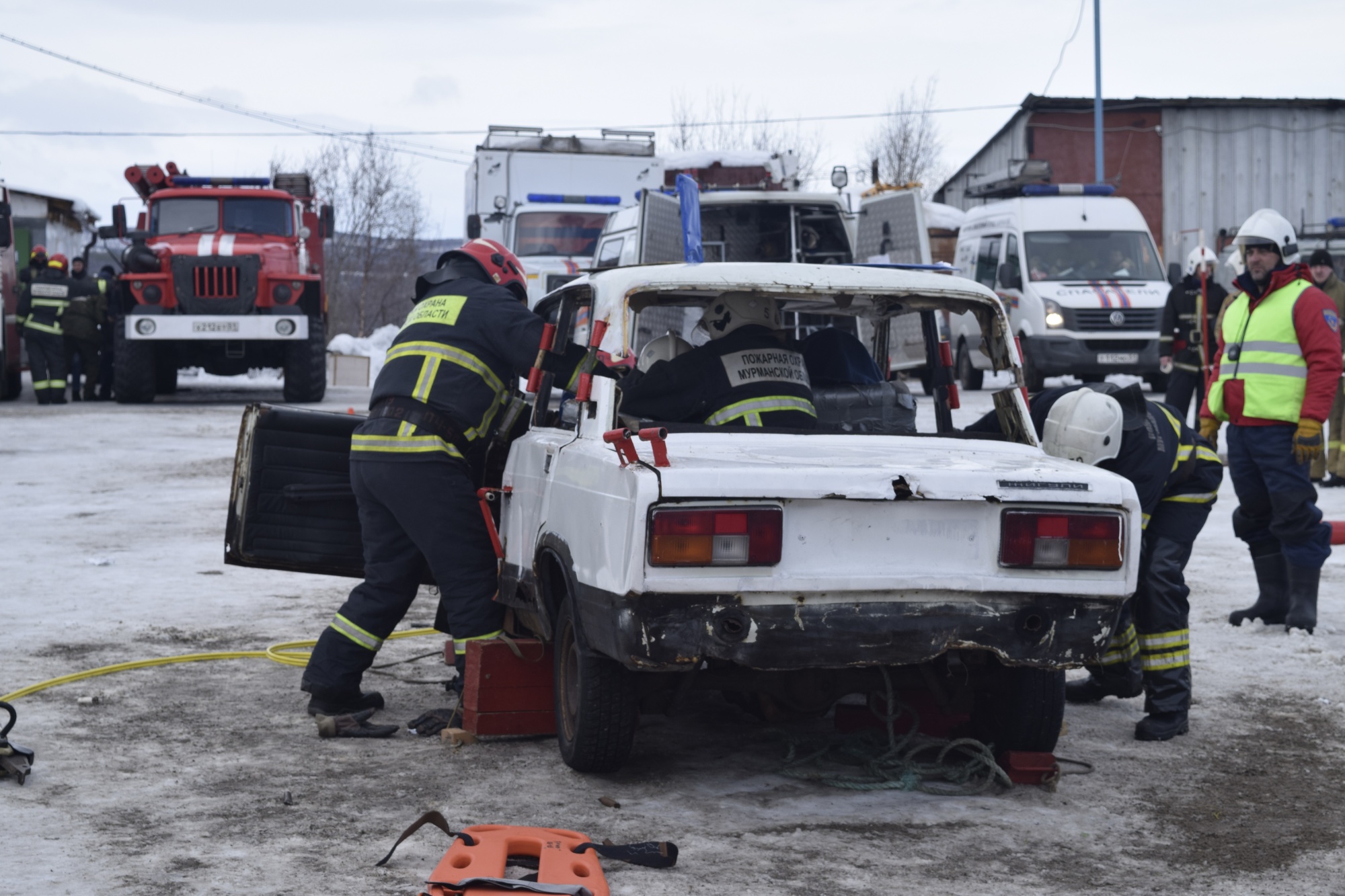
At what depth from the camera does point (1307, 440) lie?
20.9ft

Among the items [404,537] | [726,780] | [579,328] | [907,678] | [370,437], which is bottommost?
[726,780]

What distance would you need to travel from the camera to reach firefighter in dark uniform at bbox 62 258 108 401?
19719 mm

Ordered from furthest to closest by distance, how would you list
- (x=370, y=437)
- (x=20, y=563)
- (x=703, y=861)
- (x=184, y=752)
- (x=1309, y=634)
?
(x=20, y=563) → (x=1309, y=634) → (x=370, y=437) → (x=184, y=752) → (x=703, y=861)

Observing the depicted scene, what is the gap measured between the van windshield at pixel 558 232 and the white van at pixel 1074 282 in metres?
5.08

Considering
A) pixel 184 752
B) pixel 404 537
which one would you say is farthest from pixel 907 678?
pixel 184 752

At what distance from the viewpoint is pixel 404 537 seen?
5066 millimetres

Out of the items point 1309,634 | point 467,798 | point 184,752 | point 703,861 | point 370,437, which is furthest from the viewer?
point 1309,634

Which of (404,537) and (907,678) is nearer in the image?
(907,678)

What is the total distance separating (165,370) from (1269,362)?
1768 cm

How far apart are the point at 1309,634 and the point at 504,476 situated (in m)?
3.65

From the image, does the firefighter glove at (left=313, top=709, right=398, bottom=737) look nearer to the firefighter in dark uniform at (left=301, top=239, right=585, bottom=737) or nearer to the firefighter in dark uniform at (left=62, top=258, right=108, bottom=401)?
the firefighter in dark uniform at (left=301, top=239, right=585, bottom=737)

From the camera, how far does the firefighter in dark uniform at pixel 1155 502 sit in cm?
470

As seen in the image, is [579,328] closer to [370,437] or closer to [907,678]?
Answer: [370,437]

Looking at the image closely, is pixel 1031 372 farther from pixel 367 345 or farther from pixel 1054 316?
pixel 367 345
